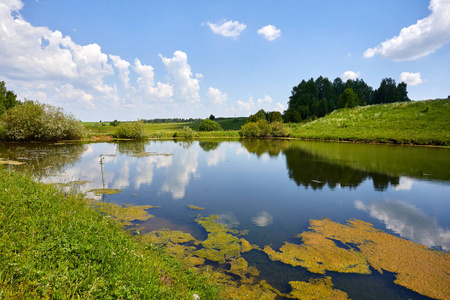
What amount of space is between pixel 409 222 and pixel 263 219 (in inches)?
256

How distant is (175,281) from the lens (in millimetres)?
5441

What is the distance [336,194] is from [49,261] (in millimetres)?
14537

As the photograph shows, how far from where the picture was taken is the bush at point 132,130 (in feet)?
200

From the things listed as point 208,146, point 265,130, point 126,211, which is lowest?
point 126,211

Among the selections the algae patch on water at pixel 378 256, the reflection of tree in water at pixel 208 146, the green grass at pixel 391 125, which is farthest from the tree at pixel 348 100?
the algae patch on water at pixel 378 256

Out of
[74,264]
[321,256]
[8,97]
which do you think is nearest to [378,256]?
[321,256]

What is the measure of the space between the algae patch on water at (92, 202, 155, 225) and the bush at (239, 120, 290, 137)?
6215cm

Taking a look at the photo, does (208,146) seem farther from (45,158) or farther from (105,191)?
(105,191)

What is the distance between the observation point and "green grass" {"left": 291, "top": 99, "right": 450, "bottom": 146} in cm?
4353

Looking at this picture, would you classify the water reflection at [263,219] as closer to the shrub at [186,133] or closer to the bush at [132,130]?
the bush at [132,130]

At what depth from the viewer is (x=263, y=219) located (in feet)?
35.3

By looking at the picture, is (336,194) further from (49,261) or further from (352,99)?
(352,99)

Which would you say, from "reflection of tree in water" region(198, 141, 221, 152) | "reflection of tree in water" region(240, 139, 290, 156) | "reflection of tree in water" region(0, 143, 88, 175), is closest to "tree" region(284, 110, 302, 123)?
"reflection of tree in water" region(240, 139, 290, 156)

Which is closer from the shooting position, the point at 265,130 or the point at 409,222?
the point at 409,222
